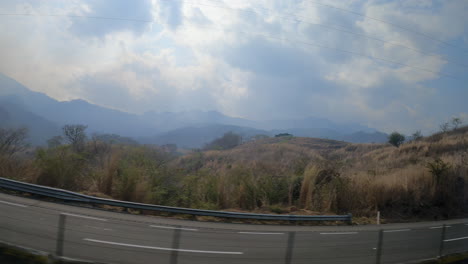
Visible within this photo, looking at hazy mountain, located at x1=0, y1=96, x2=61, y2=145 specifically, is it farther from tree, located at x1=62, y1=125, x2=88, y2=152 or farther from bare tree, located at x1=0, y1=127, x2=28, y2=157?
bare tree, located at x1=0, y1=127, x2=28, y2=157

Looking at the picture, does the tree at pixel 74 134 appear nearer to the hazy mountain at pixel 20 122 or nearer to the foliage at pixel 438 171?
the hazy mountain at pixel 20 122

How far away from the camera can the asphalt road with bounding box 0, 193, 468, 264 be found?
5777mm

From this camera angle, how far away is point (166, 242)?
7477mm

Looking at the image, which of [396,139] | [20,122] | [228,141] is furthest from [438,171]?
[228,141]

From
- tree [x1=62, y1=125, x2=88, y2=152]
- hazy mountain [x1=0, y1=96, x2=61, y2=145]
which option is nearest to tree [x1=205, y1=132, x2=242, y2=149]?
hazy mountain [x1=0, y1=96, x2=61, y2=145]

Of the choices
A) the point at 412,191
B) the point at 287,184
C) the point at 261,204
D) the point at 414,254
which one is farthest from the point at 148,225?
the point at 412,191

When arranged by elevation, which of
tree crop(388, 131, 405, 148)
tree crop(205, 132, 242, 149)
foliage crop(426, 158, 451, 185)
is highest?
tree crop(388, 131, 405, 148)

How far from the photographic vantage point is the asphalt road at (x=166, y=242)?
19.0 feet

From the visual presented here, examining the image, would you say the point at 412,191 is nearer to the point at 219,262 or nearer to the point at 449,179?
Answer: the point at 449,179

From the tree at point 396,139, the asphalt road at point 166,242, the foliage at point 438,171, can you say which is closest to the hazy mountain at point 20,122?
the asphalt road at point 166,242

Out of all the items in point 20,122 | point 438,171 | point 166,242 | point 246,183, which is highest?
point 438,171

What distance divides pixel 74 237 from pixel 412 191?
67.2 ft

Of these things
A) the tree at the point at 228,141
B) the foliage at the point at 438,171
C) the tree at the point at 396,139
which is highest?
the tree at the point at 396,139

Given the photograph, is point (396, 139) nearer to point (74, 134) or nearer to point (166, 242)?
point (74, 134)
